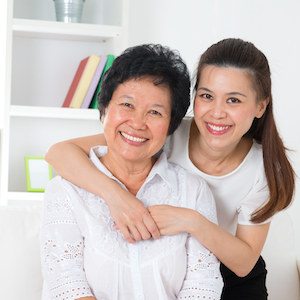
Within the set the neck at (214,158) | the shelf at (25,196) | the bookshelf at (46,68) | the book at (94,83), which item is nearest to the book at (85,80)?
the book at (94,83)

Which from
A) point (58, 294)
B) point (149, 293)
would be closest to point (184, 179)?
point (149, 293)

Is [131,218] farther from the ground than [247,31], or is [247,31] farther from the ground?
[247,31]

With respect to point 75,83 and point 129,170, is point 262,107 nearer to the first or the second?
point 129,170

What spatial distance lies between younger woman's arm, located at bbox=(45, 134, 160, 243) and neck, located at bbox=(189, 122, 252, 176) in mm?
444

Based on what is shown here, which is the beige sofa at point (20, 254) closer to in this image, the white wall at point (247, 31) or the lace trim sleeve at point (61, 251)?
the lace trim sleeve at point (61, 251)

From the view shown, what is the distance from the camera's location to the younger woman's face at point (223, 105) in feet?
4.65

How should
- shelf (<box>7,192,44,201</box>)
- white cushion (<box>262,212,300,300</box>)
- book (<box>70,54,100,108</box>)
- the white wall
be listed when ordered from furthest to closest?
the white wall
book (<box>70,54,100,108</box>)
shelf (<box>7,192,44,201</box>)
white cushion (<box>262,212,300,300</box>)

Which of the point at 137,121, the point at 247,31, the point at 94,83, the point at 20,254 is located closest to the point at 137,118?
the point at 137,121

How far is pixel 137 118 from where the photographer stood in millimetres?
1284

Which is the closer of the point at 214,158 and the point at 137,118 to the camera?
the point at 137,118

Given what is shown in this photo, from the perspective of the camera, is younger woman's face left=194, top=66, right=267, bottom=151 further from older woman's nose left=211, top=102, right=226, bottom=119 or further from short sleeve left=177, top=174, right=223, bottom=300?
short sleeve left=177, top=174, right=223, bottom=300

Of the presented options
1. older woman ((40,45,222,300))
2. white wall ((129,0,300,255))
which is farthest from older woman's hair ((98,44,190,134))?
white wall ((129,0,300,255))

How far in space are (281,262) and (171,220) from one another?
1.05 meters

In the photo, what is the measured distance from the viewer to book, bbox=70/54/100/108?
232cm
